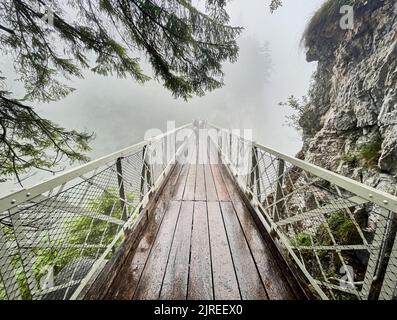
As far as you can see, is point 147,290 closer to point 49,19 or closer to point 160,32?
point 160,32

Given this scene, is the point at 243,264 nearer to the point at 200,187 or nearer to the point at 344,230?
the point at 344,230

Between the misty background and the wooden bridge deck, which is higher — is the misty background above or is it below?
above

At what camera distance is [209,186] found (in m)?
4.06

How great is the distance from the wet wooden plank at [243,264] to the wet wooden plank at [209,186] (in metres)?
0.78

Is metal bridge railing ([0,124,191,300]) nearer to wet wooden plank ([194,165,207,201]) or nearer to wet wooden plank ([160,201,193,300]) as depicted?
wet wooden plank ([160,201,193,300])

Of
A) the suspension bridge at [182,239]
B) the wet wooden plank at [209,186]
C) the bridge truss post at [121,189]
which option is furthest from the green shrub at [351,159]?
the bridge truss post at [121,189]

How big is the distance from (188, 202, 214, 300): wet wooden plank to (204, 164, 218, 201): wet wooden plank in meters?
0.72

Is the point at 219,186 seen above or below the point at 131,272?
above

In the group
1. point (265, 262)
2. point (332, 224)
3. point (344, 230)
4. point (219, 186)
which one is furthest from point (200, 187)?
point (344, 230)

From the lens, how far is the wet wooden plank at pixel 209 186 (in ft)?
11.5

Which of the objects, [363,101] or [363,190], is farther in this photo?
[363,101]

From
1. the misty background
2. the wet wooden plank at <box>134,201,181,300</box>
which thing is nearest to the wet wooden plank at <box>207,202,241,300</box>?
the wet wooden plank at <box>134,201,181,300</box>

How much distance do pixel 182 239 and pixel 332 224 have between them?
244cm

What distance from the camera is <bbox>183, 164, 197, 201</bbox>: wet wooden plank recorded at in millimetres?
3504
